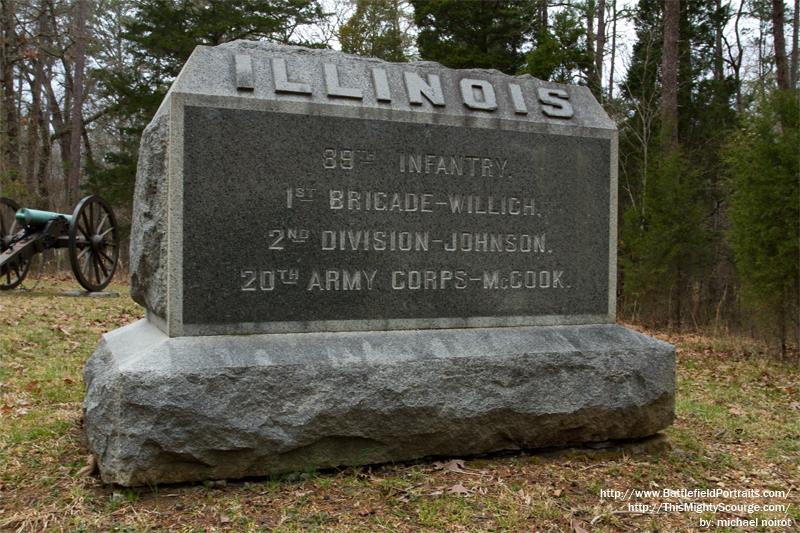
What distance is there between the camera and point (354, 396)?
11.2ft

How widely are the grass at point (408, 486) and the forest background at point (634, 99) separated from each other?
4.26 m

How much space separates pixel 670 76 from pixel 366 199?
11.3m

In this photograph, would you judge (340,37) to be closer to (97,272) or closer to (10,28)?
(10,28)

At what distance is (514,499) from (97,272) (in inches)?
352

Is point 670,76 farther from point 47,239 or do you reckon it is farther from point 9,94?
point 9,94

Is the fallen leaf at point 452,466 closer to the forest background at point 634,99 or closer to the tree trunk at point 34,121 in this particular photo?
the forest background at point 634,99

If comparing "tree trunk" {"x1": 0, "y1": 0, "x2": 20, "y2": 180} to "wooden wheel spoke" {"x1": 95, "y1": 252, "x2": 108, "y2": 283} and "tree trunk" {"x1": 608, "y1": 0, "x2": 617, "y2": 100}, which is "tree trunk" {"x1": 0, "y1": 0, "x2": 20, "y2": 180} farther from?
"tree trunk" {"x1": 608, "y1": 0, "x2": 617, "y2": 100}

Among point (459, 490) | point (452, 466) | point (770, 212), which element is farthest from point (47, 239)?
point (770, 212)

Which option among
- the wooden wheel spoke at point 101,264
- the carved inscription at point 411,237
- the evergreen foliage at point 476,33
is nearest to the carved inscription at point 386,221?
the carved inscription at point 411,237

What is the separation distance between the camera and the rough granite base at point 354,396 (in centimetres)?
315

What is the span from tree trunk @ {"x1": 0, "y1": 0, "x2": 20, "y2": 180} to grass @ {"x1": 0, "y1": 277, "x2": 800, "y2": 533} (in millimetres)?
12019

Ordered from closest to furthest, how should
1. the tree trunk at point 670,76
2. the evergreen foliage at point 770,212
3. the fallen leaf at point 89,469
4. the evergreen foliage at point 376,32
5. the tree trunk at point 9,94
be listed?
the fallen leaf at point 89,469 → the evergreen foliage at point 770,212 → the tree trunk at point 670,76 → the tree trunk at point 9,94 → the evergreen foliage at point 376,32

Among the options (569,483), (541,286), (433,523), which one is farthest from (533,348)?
(433,523)

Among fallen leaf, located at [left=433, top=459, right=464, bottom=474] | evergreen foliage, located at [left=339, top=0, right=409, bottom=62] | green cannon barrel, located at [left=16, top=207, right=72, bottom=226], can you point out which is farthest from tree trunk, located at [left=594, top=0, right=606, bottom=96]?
fallen leaf, located at [left=433, top=459, right=464, bottom=474]
